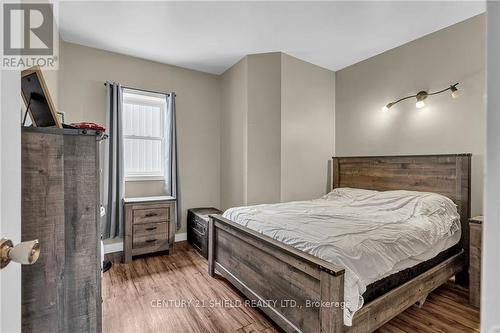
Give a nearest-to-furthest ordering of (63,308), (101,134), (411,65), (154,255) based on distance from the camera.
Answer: (63,308)
(101,134)
(411,65)
(154,255)

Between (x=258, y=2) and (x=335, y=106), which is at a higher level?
(x=258, y=2)

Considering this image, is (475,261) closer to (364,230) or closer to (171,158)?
(364,230)

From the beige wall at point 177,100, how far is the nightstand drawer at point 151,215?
1.53ft

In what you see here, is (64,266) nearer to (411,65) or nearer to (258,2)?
(258,2)

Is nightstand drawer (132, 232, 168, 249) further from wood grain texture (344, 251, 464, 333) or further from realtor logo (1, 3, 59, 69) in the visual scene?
wood grain texture (344, 251, 464, 333)

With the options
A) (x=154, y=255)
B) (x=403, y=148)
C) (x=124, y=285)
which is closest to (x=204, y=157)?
(x=154, y=255)

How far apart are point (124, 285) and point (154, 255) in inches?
31.8

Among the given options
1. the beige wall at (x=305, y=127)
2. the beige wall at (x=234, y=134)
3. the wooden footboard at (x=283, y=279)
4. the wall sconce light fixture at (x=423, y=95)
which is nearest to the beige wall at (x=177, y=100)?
the beige wall at (x=234, y=134)

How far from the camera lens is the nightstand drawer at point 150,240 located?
3072 mm

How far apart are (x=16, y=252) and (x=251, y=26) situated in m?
2.82

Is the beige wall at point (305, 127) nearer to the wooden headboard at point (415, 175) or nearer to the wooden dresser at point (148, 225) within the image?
the wooden headboard at point (415, 175)

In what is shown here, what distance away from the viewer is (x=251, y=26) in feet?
8.90

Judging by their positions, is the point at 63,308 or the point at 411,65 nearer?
the point at 63,308

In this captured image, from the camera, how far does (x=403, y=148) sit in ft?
10.1
